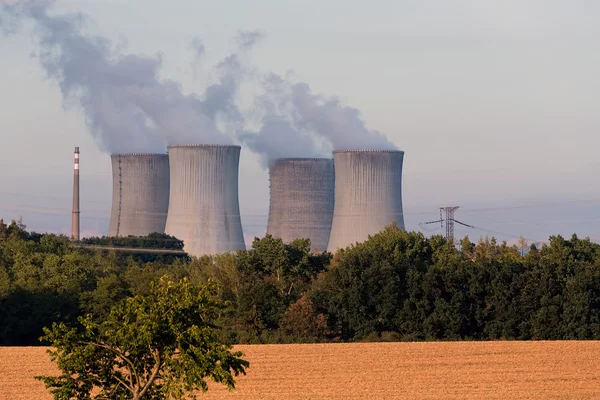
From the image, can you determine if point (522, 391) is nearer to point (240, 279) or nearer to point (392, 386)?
point (392, 386)

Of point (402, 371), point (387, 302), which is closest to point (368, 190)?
point (387, 302)

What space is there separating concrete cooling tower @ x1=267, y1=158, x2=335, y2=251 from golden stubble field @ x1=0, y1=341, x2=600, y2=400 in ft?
65.4

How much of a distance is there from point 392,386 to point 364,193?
865 inches

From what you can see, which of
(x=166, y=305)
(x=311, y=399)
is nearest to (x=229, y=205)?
(x=311, y=399)

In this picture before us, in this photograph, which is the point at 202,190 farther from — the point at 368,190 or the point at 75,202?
the point at 75,202

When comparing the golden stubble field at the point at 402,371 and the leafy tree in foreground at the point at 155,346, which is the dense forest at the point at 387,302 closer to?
the golden stubble field at the point at 402,371

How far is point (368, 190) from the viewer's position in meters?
38.3

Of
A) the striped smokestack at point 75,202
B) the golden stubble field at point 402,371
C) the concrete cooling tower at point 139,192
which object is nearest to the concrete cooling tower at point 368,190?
the concrete cooling tower at point 139,192

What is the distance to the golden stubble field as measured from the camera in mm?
15742

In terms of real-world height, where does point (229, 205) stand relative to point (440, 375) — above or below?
above

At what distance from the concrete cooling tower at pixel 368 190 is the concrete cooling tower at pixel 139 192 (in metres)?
9.09

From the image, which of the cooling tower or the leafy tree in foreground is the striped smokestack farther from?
the leafy tree in foreground

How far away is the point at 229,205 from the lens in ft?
132

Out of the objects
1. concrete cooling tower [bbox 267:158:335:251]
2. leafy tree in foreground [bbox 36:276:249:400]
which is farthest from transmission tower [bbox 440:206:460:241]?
leafy tree in foreground [bbox 36:276:249:400]
